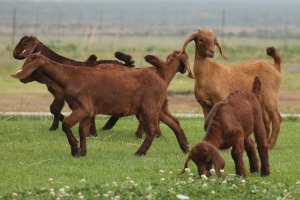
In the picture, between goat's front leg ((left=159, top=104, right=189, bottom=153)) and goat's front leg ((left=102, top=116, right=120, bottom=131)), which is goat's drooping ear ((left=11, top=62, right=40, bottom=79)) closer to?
goat's front leg ((left=159, top=104, right=189, bottom=153))

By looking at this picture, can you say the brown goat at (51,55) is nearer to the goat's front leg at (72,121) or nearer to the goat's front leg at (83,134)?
the goat's front leg at (83,134)

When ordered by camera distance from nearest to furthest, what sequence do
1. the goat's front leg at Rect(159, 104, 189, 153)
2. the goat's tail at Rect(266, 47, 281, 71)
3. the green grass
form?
the green grass, the goat's front leg at Rect(159, 104, 189, 153), the goat's tail at Rect(266, 47, 281, 71)

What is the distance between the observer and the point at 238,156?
14.2 m

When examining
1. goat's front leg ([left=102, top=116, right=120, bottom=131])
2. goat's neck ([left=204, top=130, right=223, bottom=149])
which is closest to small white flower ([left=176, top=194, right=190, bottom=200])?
goat's neck ([left=204, top=130, right=223, bottom=149])

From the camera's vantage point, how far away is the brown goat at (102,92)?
1614cm

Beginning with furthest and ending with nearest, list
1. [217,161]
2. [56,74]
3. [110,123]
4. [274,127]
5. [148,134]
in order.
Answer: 1. [110,123]
2. [274,127]
3. [148,134]
4. [56,74]
5. [217,161]

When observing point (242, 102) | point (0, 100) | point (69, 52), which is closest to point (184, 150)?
point (242, 102)

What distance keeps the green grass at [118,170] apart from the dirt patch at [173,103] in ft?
14.8

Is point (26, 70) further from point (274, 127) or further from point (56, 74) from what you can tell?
point (274, 127)

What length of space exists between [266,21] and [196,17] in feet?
25.9

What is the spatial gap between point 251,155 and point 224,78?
3.60m

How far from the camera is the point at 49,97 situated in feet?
93.7

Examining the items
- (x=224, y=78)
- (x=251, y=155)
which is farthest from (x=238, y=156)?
(x=224, y=78)

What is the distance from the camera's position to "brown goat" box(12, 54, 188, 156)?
53.0ft
